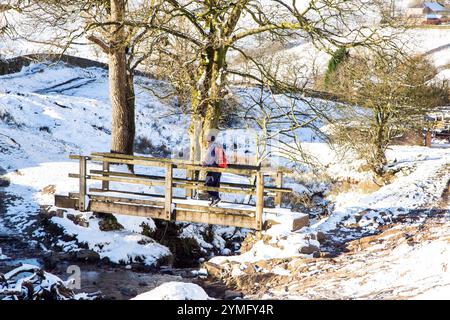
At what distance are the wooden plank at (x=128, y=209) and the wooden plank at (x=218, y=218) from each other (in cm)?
47

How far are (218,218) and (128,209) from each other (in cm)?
201

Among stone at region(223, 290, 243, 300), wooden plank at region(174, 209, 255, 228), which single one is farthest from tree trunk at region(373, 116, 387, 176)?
stone at region(223, 290, 243, 300)

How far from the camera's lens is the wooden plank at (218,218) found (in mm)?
11984

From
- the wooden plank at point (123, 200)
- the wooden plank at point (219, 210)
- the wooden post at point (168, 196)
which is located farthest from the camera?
the wooden plank at point (123, 200)

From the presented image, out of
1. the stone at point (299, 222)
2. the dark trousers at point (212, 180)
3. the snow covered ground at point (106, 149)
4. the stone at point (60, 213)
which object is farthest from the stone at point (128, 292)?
the stone at point (60, 213)

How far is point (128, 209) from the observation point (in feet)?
42.0

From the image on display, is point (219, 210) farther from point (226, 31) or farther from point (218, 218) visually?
point (226, 31)

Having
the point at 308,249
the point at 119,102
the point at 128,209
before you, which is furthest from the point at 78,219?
the point at 308,249

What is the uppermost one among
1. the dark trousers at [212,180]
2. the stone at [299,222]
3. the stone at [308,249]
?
the dark trousers at [212,180]

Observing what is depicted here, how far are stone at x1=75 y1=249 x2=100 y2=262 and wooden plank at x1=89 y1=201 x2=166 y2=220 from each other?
921 mm

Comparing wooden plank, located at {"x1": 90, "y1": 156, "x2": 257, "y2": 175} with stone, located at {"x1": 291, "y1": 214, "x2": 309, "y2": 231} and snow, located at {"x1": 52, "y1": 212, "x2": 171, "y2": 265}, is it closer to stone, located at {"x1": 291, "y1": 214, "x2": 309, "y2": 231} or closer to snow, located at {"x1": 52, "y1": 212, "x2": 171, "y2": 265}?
stone, located at {"x1": 291, "y1": 214, "x2": 309, "y2": 231}

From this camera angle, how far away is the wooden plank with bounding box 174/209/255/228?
11984 mm

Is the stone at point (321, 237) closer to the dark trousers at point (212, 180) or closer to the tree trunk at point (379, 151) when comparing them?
the dark trousers at point (212, 180)
